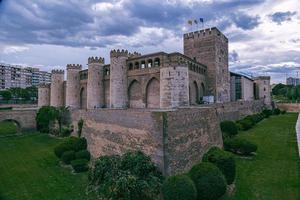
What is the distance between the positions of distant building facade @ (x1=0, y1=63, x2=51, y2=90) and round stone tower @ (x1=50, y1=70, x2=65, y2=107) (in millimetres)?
52970

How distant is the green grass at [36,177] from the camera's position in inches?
534

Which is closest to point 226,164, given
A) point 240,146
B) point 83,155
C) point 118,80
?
point 240,146

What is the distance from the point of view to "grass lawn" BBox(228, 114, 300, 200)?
12.4m

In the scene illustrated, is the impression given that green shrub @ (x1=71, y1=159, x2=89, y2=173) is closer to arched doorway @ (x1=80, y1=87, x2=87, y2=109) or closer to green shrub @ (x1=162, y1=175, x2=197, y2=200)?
green shrub @ (x1=162, y1=175, x2=197, y2=200)

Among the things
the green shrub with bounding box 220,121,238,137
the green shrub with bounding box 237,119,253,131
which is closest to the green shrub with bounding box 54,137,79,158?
the green shrub with bounding box 220,121,238,137

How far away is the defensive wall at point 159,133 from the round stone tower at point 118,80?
9.59 meters

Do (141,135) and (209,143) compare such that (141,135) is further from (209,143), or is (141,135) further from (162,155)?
(209,143)

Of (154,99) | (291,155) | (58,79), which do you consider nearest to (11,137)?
(58,79)

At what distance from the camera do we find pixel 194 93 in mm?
32906

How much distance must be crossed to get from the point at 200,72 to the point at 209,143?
17757mm

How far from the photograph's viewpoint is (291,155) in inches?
723

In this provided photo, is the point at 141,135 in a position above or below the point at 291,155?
above

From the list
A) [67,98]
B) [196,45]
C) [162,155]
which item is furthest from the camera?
[67,98]

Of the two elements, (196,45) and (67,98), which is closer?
(196,45)
